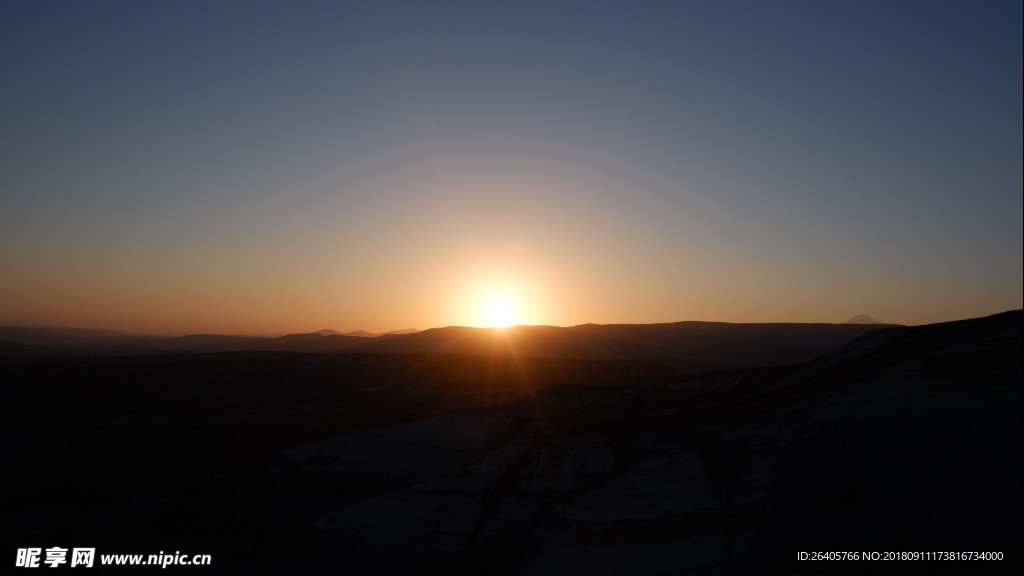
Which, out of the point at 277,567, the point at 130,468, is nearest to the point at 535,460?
the point at 277,567

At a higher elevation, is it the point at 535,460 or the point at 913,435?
the point at 913,435

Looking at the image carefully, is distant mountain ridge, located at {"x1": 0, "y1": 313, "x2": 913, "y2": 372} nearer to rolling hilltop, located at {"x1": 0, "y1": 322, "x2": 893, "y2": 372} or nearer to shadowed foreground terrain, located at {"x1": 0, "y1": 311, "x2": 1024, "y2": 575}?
rolling hilltop, located at {"x1": 0, "y1": 322, "x2": 893, "y2": 372}

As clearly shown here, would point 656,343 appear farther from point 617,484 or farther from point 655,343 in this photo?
point 617,484

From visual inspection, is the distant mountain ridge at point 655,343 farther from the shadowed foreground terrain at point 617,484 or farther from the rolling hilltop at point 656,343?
the shadowed foreground terrain at point 617,484

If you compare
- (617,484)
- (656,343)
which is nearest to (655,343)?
(656,343)

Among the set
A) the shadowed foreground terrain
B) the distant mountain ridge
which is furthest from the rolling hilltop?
the shadowed foreground terrain

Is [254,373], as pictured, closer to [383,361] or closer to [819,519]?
[383,361]

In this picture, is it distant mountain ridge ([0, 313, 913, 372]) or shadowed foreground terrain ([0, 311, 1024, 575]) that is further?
distant mountain ridge ([0, 313, 913, 372])

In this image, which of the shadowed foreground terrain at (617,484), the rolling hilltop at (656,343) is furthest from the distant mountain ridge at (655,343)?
the shadowed foreground terrain at (617,484)

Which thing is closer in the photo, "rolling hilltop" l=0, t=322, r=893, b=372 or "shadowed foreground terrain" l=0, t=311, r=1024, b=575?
"shadowed foreground terrain" l=0, t=311, r=1024, b=575
